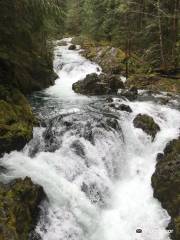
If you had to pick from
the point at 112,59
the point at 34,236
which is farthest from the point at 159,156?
the point at 112,59

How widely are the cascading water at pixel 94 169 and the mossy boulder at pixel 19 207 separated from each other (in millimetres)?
391

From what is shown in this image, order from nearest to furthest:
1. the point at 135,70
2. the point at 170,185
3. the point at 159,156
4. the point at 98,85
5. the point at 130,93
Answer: the point at 170,185
the point at 159,156
the point at 130,93
the point at 98,85
the point at 135,70

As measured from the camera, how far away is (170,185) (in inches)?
526

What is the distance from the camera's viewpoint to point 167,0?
30.2 metres

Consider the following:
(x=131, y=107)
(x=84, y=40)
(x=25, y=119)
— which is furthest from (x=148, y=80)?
(x=84, y=40)

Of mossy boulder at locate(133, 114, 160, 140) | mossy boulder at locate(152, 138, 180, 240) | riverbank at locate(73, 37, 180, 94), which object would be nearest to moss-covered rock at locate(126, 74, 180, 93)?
riverbank at locate(73, 37, 180, 94)

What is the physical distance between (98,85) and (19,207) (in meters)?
14.0

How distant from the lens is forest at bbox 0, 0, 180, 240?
11641 mm

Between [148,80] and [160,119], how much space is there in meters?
7.57

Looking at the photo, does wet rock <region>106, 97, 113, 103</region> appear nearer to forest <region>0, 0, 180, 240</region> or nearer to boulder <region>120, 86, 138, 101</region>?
forest <region>0, 0, 180, 240</region>

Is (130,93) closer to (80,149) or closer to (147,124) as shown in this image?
(147,124)

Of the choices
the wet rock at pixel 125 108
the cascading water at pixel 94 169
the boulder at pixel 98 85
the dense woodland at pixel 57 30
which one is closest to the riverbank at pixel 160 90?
the boulder at pixel 98 85

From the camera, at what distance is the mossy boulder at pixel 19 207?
32.5 feet

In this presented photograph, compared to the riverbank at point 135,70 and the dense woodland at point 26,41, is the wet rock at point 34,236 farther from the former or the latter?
the riverbank at point 135,70
